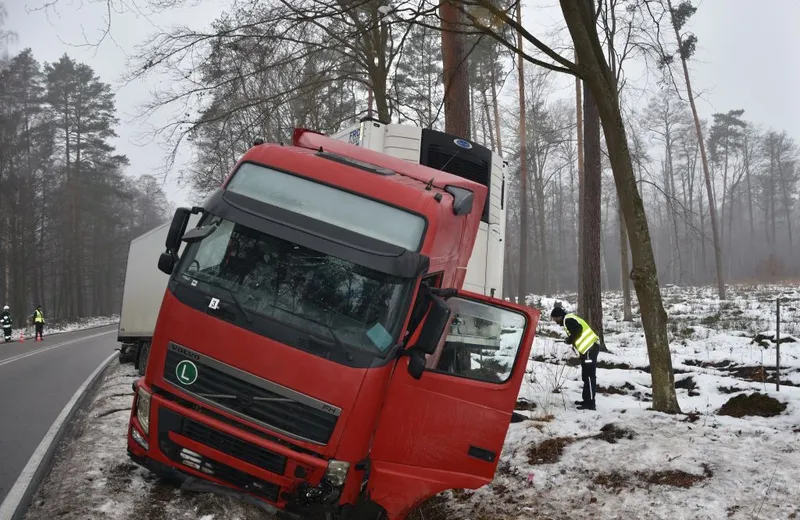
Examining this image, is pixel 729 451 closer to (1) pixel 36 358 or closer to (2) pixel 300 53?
(2) pixel 300 53

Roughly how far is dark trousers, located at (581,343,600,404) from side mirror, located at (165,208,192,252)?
535 centimetres

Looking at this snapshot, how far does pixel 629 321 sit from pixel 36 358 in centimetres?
1823

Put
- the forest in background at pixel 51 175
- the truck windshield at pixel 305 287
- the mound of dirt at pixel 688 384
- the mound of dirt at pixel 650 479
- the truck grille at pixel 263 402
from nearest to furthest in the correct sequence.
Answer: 1. the truck grille at pixel 263 402
2. the truck windshield at pixel 305 287
3. the mound of dirt at pixel 650 479
4. the mound of dirt at pixel 688 384
5. the forest in background at pixel 51 175

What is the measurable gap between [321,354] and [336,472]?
79 centimetres

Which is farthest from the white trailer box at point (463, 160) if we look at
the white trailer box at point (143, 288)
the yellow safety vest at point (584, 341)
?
the white trailer box at point (143, 288)

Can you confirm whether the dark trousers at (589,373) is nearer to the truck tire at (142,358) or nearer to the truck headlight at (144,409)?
the truck headlight at (144,409)

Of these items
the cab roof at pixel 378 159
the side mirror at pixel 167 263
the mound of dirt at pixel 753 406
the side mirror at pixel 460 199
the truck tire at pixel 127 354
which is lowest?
the truck tire at pixel 127 354

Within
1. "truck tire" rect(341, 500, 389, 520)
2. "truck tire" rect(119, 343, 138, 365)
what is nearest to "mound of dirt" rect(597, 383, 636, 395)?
"truck tire" rect(341, 500, 389, 520)

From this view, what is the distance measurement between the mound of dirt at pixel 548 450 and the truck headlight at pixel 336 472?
2572 millimetres

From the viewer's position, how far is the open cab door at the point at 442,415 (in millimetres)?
4340

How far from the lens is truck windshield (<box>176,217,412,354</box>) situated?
415 cm

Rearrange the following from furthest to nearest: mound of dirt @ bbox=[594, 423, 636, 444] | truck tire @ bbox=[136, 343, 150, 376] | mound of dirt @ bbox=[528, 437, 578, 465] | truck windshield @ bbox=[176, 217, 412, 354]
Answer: truck tire @ bbox=[136, 343, 150, 376], mound of dirt @ bbox=[594, 423, 636, 444], mound of dirt @ bbox=[528, 437, 578, 465], truck windshield @ bbox=[176, 217, 412, 354]

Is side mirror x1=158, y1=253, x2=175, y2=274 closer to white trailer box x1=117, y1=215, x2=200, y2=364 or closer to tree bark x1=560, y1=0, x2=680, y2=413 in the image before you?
tree bark x1=560, y1=0, x2=680, y2=413

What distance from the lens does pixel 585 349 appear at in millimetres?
8133
